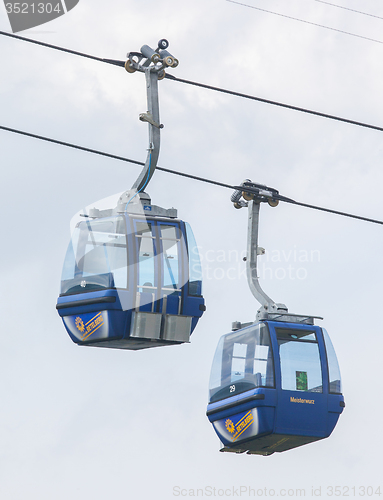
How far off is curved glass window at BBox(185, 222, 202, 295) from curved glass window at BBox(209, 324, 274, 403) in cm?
165

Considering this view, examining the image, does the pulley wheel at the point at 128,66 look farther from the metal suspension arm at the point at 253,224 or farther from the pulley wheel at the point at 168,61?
the metal suspension arm at the point at 253,224

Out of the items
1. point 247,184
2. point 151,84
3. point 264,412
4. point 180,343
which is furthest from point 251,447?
point 151,84

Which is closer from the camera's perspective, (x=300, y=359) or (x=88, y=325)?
(x=88, y=325)

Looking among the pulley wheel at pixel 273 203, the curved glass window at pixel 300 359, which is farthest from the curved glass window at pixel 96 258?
the pulley wheel at pixel 273 203

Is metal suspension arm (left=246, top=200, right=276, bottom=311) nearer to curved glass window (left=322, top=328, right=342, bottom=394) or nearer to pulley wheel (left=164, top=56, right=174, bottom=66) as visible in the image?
curved glass window (left=322, top=328, right=342, bottom=394)

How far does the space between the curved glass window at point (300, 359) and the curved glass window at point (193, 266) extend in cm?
184

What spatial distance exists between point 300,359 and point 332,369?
2.06 ft

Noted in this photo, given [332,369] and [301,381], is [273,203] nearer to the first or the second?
[332,369]

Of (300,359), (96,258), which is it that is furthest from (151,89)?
(300,359)

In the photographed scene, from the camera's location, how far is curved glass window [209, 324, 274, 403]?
1805cm

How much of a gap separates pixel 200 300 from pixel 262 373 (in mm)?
1785

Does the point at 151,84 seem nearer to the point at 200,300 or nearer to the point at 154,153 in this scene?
the point at 154,153

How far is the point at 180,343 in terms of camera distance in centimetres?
1689

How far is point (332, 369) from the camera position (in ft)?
60.9
